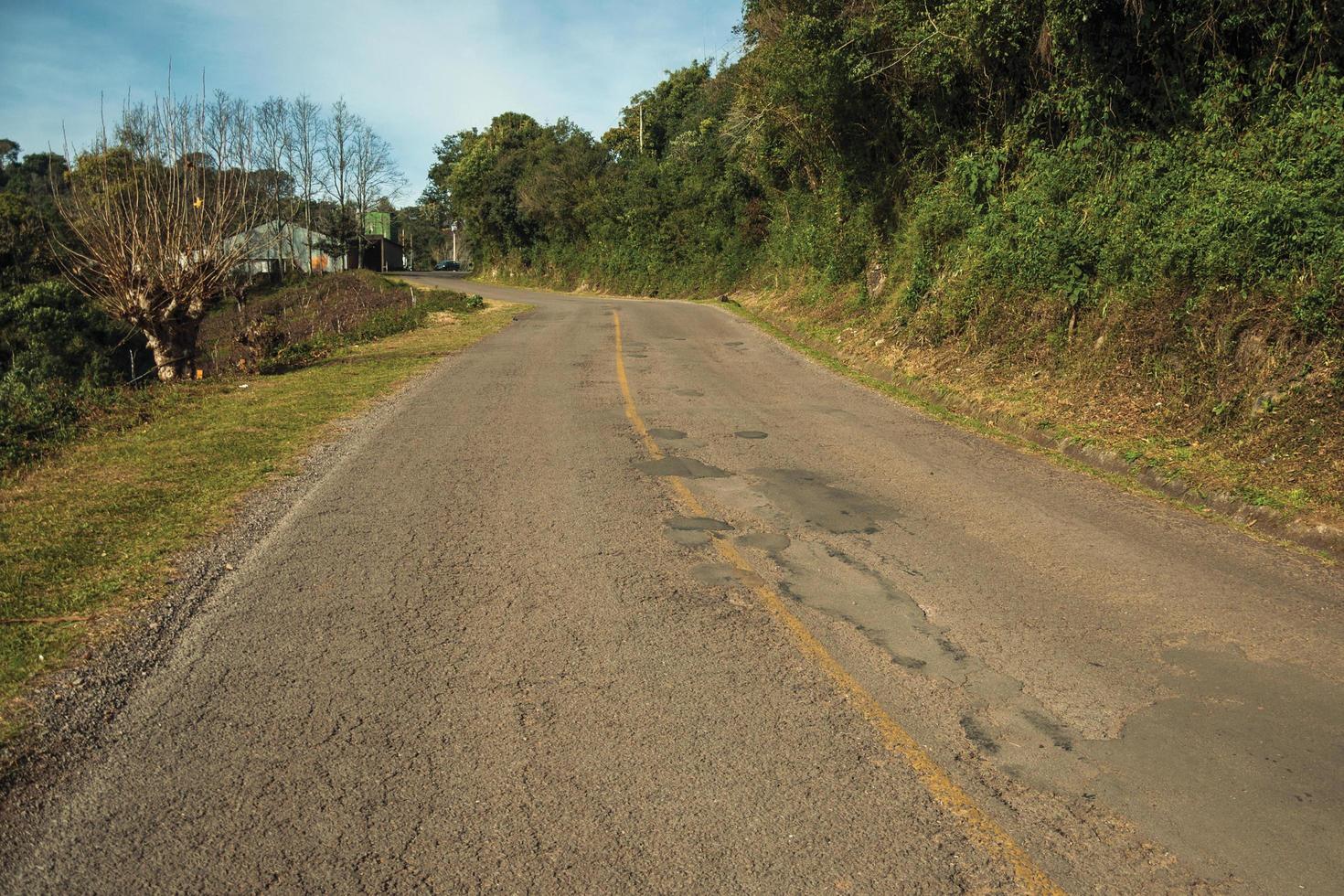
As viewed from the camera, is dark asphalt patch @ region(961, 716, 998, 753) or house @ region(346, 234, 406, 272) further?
house @ region(346, 234, 406, 272)

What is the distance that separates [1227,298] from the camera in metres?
10.4

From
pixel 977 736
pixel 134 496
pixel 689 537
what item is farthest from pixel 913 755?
pixel 134 496

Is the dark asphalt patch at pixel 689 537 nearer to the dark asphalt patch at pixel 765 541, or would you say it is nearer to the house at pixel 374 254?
the dark asphalt patch at pixel 765 541

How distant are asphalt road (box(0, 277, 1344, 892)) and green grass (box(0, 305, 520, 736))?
0.70 m

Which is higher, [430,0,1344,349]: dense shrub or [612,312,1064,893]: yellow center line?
[430,0,1344,349]: dense shrub

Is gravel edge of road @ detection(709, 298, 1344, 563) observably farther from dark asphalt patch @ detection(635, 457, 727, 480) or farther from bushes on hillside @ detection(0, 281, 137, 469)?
bushes on hillside @ detection(0, 281, 137, 469)

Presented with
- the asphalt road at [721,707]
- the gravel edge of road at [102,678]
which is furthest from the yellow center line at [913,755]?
the gravel edge of road at [102,678]

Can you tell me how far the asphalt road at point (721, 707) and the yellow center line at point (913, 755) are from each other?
0.02 meters

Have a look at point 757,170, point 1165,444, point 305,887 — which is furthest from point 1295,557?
point 757,170

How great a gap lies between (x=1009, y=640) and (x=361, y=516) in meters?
4.94

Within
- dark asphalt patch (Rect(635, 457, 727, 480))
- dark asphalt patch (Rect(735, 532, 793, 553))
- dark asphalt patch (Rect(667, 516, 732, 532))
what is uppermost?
dark asphalt patch (Rect(635, 457, 727, 480))

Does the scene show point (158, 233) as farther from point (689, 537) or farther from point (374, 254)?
point (374, 254)

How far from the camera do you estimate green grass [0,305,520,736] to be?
5.48 meters

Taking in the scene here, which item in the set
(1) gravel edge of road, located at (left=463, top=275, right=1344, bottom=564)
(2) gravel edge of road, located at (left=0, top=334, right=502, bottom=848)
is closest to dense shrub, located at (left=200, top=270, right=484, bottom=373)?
(1) gravel edge of road, located at (left=463, top=275, right=1344, bottom=564)
